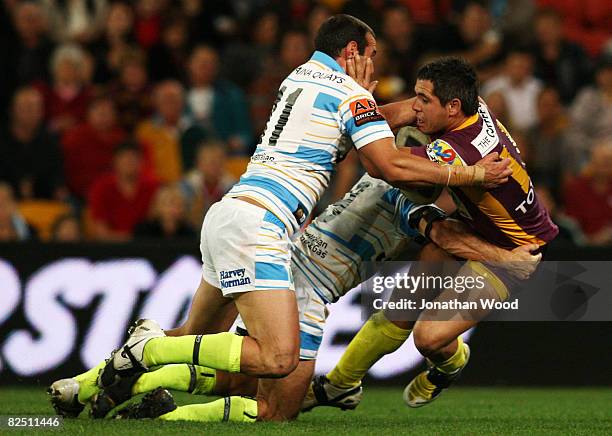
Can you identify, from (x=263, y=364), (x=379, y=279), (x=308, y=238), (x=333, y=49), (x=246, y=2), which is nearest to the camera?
(x=263, y=364)

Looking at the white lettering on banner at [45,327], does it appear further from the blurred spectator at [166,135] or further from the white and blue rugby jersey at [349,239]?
the white and blue rugby jersey at [349,239]

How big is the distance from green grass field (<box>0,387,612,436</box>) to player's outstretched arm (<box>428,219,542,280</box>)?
94 cm

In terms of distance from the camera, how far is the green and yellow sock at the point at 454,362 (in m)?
7.46

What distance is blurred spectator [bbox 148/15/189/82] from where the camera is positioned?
1342 centimetres

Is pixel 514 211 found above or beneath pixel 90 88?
above

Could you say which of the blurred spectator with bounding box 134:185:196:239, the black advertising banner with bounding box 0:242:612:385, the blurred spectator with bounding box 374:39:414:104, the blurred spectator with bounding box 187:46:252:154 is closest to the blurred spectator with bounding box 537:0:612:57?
the blurred spectator with bounding box 374:39:414:104

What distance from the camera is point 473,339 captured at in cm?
1011

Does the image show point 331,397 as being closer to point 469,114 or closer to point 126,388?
point 126,388

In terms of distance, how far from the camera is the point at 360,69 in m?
6.82

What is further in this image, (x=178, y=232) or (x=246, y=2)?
(x=246, y=2)

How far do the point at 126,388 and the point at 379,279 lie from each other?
3.24m

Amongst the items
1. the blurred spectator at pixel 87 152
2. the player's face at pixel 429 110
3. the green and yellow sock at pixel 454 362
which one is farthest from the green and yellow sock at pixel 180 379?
the blurred spectator at pixel 87 152

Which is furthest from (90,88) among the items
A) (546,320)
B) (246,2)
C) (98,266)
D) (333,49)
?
(333,49)

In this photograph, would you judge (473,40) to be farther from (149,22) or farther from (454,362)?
(454,362)
